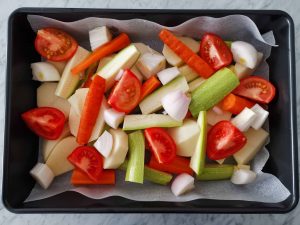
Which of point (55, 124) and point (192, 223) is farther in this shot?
point (192, 223)

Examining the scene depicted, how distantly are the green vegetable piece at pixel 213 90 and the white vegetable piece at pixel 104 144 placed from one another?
25 centimetres

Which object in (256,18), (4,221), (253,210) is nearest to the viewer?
(253,210)

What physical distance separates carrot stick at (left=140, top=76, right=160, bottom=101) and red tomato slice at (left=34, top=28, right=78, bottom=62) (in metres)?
0.24

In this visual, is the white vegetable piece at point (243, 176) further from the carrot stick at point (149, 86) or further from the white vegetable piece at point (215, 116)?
the carrot stick at point (149, 86)

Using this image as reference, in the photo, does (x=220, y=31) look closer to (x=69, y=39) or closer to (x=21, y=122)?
(x=69, y=39)

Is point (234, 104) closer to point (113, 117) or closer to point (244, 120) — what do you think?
point (244, 120)

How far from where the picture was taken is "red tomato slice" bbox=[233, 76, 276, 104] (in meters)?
1.45

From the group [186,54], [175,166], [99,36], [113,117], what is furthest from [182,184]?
[99,36]

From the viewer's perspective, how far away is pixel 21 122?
142 cm

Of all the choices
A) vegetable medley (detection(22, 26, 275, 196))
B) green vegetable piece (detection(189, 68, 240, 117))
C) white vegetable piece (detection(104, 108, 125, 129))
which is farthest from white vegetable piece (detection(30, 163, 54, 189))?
green vegetable piece (detection(189, 68, 240, 117))

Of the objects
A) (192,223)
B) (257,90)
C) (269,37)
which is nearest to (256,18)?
(269,37)

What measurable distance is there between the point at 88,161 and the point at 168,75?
0.34m

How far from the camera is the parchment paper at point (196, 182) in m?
1.40

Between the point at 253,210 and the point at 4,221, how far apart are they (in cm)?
75
